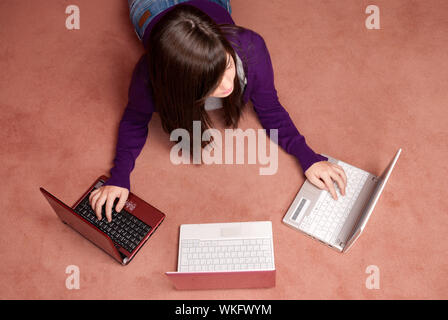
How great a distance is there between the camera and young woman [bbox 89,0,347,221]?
0.74m

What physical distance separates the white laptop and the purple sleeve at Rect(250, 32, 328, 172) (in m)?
0.25

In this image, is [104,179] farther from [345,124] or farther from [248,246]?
[345,124]

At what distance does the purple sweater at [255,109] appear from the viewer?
101 centimetres

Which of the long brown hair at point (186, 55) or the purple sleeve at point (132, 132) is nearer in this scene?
the long brown hair at point (186, 55)

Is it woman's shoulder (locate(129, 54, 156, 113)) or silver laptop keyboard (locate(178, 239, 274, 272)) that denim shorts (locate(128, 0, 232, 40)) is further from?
silver laptop keyboard (locate(178, 239, 274, 272))

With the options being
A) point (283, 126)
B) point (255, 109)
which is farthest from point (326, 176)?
point (255, 109)

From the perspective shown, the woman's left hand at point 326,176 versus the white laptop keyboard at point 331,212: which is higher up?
the woman's left hand at point 326,176

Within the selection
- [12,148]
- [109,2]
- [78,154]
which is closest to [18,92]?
[12,148]

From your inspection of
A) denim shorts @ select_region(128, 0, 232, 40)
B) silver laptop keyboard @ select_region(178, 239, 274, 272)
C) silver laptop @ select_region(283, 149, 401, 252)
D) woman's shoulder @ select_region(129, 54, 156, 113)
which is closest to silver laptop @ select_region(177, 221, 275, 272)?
silver laptop keyboard @ select_region(178, 239, 274, 272)

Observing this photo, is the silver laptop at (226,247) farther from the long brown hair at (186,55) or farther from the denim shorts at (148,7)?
the denim shorts at (148,7)

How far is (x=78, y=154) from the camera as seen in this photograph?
3.94 ft

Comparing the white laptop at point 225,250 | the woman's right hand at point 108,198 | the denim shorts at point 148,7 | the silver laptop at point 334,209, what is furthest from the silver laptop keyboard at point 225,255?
the denim shorts at point 148,7

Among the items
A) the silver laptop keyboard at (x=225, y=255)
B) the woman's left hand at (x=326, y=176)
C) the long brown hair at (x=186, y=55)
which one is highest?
the long brown hair at (x=186, y=55)

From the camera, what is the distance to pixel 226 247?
1.02 meters
